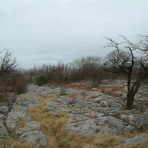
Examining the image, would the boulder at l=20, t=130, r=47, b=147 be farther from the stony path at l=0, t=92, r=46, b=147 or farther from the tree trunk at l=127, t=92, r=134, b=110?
the tree trunk at l=127, t=92, r=134, b=110

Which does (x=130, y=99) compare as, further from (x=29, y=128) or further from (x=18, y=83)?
(x=18, y=83)

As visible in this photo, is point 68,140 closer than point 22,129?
Yes

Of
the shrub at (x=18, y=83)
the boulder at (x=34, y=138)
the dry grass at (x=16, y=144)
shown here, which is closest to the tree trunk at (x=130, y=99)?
the boulder at (x=34, y=138)

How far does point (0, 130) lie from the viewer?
3.70 metres

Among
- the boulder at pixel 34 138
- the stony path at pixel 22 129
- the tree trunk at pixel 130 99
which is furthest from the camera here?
the tree trunk at pixel 130 99

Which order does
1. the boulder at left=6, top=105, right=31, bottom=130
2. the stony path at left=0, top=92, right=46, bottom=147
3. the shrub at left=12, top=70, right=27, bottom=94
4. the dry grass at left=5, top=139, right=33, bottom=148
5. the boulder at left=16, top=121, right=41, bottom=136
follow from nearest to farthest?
the dry grass at left=5, top=139, right=33, bottom=148 → the stony path at left=0, top=92, right=46, bottom=147 → the boulder at left=16, top=121, right=41, bottom=136 → the boulder at left=6, top=105, right=31, bottom=130 → the shrub at left=12, top=70, right=27, bottom=94

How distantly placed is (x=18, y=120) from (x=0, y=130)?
2.88 ft

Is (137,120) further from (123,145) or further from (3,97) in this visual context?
(3,97)

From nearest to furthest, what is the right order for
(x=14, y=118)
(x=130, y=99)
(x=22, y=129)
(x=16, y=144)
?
(x=16, y=144), (x=22, y=129), (x=14, y=118), (x=130, y=99)

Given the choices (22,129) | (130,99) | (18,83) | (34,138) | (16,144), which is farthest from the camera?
(18,83)

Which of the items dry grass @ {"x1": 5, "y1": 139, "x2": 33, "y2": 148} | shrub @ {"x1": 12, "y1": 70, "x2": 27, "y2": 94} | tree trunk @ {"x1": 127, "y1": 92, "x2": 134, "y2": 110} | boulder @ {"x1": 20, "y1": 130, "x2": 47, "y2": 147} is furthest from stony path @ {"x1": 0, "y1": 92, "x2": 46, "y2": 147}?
shrub @ {"x1": 12, "y1": 70, "x2": 27, "y2": 94}

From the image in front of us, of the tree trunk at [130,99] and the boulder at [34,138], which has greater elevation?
the tree trunk at [130,99]

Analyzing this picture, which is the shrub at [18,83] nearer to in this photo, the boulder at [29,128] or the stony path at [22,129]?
the stony path at [22,129]

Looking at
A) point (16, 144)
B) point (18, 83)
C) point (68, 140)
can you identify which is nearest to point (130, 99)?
point (68, 140)
